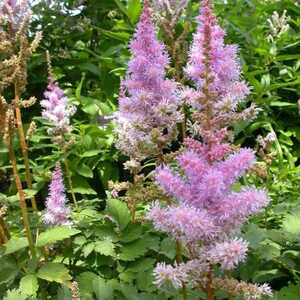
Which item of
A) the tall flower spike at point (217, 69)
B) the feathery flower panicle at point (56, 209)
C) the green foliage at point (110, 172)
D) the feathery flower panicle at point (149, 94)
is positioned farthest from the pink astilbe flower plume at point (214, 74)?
the feathery flower panicle at point (56, 209)

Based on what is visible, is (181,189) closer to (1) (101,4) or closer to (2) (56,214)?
(2) (56,214)

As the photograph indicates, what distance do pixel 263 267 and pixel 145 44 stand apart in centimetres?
100

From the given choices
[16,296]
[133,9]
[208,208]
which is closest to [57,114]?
[16,296]

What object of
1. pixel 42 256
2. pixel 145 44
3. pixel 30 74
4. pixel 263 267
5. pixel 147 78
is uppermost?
pixel 145 44

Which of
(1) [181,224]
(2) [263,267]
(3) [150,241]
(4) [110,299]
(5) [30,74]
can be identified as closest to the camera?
(1) [181,224]

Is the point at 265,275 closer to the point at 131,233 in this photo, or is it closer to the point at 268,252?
the point at 268,252

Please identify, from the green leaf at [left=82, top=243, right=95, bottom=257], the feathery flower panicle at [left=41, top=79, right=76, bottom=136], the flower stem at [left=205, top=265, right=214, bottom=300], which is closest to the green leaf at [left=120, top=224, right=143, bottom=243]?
the green leaf at [left=82, top=243, right=95, bottom=257]

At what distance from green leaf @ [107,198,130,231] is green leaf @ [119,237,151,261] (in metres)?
0.09

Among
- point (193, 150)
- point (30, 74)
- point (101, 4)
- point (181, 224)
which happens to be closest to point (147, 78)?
point (193, 150)

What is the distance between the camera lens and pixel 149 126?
4.35 ft

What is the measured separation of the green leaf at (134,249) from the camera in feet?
4.87

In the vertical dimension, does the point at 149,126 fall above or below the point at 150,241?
above

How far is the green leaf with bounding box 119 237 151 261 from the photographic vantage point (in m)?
1.48

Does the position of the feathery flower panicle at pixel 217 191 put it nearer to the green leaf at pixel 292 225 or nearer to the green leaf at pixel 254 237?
the green leaf at pixel 254 237
